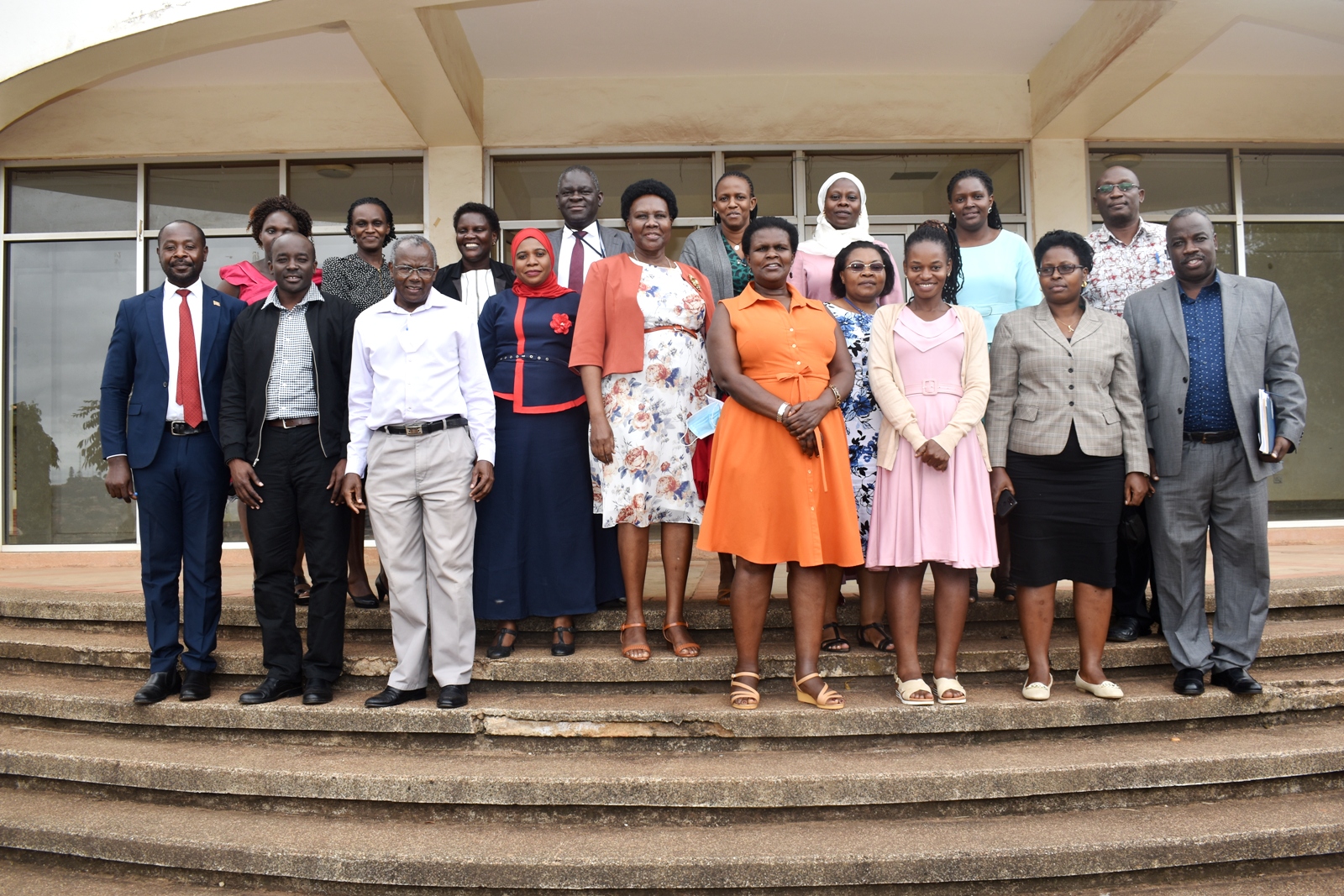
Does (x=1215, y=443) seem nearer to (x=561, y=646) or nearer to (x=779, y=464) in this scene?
(x=779, y=464)

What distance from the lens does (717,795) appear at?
310 cm

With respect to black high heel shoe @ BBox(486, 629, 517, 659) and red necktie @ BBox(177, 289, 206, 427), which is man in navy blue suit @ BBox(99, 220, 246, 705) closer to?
red necktie @ BBox(177, 289, 206, 427)

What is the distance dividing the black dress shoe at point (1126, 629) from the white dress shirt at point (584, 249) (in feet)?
9.97

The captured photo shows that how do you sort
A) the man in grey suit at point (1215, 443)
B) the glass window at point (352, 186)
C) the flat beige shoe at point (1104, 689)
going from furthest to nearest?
the glass window at point (352, 186) < the man in grey suit at point (1215, 443) < the flat beige shoe at point (1104, 689)

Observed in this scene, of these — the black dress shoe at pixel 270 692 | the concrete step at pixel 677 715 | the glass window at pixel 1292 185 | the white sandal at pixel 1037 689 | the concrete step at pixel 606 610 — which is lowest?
the concrete step at pixel 677 715

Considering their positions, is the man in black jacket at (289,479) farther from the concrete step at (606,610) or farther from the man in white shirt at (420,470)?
the concrete step at (606,610)

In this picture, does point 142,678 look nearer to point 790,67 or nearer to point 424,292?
point 424,292

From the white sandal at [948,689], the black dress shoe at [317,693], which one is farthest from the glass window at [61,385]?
the white sandal at [948,689]

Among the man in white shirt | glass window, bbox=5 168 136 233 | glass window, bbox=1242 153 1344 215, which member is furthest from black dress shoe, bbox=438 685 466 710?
glass window, bbox=1242 153 1344 215

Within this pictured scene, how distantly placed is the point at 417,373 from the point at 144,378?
128 centimetres

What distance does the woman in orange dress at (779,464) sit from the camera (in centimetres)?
337

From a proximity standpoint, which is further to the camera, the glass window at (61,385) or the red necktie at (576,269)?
the glass window at (61,385)

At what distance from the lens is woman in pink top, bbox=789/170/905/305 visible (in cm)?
411

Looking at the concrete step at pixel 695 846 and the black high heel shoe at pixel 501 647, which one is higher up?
the black high heel shoe at pixel 501 647
